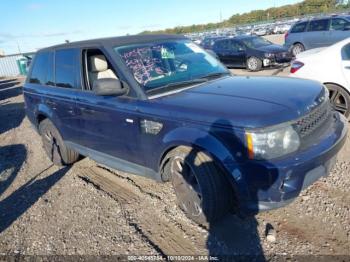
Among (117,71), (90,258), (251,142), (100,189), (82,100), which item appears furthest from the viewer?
(100,189)

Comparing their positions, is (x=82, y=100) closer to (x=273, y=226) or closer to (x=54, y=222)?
(x=54, y=222)

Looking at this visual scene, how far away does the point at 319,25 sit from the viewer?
13.7 meters

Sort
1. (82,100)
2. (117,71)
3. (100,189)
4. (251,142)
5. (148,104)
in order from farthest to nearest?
(100,189) → (82,100) → (117,71) → (148,104) → (251,142)

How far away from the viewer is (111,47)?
12.2 ft

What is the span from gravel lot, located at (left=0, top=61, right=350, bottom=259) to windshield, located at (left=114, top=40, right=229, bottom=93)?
4.66ft

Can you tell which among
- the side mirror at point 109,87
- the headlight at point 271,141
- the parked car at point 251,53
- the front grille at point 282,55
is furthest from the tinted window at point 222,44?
the headlight at point 271,141

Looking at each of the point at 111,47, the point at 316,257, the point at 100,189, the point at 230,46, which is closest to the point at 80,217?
the point at 100,189

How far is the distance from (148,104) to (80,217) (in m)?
1.62

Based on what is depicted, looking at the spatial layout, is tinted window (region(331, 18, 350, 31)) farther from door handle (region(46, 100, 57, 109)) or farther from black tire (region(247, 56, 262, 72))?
door handle (region(46, 100, 57, 109))

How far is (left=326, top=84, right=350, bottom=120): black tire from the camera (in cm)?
517

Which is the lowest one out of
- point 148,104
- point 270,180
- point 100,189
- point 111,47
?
point 100,189

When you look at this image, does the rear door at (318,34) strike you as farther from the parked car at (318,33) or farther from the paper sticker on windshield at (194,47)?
the paper sticker on windshield at (194,47)

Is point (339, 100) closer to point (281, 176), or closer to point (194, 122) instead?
point (281, 176)

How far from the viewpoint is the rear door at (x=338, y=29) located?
1295cm
